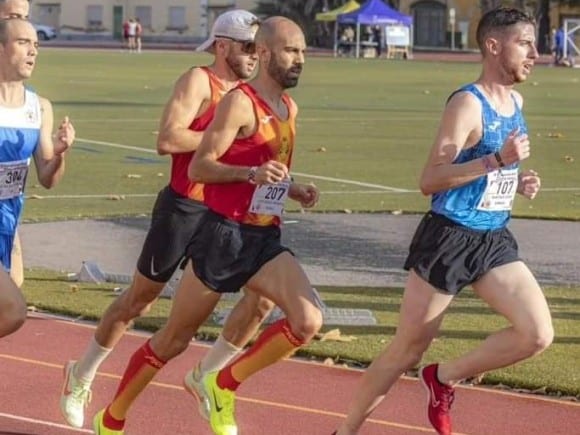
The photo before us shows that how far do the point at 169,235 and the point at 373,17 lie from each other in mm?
A: 73969

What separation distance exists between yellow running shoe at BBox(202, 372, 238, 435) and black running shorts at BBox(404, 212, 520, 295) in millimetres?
1089

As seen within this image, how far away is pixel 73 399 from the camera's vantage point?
803 cm

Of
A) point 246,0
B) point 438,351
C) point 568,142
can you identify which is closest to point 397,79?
point 568,142

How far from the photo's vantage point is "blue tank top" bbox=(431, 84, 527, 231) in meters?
7.07

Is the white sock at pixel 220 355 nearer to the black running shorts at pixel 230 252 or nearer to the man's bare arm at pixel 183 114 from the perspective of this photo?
the black running shorts at pixel 230 252

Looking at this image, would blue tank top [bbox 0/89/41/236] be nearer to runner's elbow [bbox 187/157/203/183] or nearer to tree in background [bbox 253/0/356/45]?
runner's elbow [bbox 187/157/203/183]

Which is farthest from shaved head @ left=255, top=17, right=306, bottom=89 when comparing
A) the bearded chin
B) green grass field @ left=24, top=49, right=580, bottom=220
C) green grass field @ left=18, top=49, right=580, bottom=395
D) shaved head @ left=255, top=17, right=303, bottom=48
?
green grass field @ left=24, top=49, right=580, bottom=220

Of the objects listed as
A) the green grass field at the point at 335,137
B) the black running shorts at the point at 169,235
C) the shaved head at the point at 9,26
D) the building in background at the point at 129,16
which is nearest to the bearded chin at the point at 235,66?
the black running shorts at the point at 169,235

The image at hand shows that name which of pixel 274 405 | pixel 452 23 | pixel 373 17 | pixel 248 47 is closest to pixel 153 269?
pixel 274 405

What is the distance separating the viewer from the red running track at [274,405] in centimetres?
803

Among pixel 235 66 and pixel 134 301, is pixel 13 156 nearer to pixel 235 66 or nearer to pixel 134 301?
pixel 134 301

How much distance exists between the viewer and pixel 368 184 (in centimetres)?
2133

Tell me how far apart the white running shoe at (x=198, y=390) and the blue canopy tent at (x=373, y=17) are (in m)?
73.6

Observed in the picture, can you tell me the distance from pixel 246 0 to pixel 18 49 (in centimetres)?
10587
